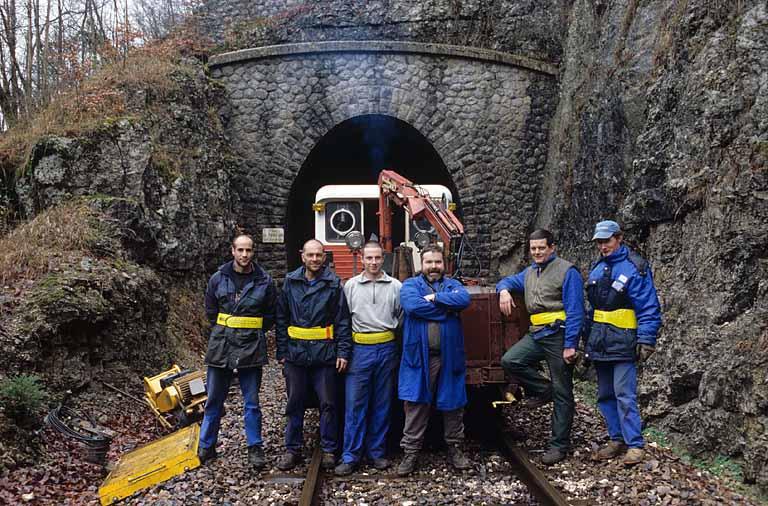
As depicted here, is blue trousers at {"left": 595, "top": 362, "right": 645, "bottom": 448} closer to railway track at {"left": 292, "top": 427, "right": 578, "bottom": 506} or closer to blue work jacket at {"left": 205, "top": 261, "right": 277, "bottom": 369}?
railway track at {"left": 292, "top": 427, "right": 578, "bottom": 506}

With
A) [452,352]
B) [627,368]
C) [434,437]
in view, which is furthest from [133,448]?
[627,368]

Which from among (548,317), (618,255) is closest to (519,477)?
(548,317)

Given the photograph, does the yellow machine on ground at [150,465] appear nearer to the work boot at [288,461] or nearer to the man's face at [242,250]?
the work boot at [288,461]

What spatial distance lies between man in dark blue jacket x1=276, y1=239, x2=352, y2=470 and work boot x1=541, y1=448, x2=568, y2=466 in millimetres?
1692

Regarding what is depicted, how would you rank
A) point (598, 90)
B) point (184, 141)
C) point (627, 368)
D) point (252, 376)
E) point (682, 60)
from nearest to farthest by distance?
point (627, 368) → point (252, 376) → point (682, 60) → point (598, 90) → point (184, 141)

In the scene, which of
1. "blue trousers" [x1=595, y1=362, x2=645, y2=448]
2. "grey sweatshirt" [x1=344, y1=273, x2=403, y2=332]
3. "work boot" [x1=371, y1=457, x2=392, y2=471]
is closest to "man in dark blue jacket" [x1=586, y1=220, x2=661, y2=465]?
"blue trousers" [x1=595, y1=362, x2=645, y2=448]

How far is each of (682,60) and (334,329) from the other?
4893 mm

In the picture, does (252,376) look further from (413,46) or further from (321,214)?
(413,46)

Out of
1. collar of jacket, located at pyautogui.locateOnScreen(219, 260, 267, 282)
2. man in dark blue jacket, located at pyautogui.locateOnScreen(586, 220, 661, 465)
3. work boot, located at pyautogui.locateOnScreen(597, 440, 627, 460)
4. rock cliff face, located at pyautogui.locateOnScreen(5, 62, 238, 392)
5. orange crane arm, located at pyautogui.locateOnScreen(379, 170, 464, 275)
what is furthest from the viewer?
orange crane arm, located at pyautogui.locateOnScreen(379, 170, 464, 275)

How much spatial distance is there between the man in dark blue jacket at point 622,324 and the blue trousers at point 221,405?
2.72 meters

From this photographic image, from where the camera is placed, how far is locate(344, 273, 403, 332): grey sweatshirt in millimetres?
5000

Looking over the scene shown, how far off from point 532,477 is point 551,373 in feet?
2.86

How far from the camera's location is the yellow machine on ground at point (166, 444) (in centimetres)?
461

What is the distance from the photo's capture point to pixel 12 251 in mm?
7074
